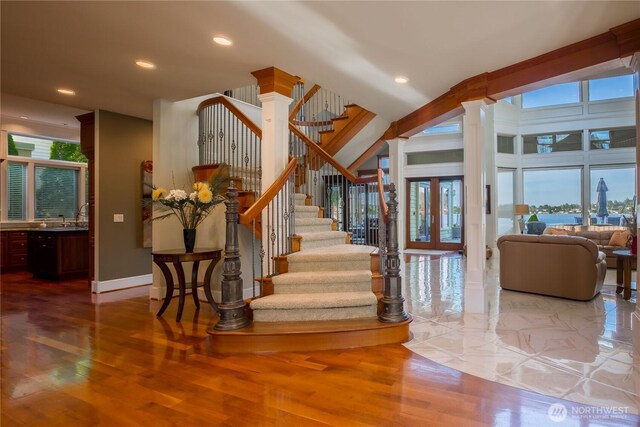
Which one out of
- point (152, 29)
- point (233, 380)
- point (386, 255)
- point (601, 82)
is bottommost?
point (233, 380)

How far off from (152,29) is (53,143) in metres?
7.02

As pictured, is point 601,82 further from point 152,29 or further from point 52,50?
point 52,50

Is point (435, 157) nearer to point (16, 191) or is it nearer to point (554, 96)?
point (554, 96)

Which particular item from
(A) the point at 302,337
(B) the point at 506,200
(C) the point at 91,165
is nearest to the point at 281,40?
(A) the point at 302,337

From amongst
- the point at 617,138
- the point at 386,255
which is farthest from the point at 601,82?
the point at 386,255

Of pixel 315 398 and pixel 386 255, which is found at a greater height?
pixel 386 255

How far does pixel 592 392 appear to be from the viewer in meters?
2.28

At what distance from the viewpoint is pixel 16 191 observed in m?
7.58

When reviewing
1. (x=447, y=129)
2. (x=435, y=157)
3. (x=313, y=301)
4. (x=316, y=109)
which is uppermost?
(x=447, y=129)

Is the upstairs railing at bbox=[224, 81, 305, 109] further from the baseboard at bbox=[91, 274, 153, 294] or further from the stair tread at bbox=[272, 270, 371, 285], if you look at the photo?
the stair tread at bbox=[272, 270, 371, 285]

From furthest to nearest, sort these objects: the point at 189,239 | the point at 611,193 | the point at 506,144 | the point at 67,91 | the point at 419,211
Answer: the point at 419,211 < the point at 506,144 < the point at 611,193 < the point at 67,91 < the point at 189,239

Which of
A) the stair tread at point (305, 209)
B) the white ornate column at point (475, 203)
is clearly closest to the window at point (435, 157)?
the white ornate column at point (475, 203)

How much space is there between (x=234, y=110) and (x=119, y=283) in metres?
3.33

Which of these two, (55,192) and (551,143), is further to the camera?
(551,143)
